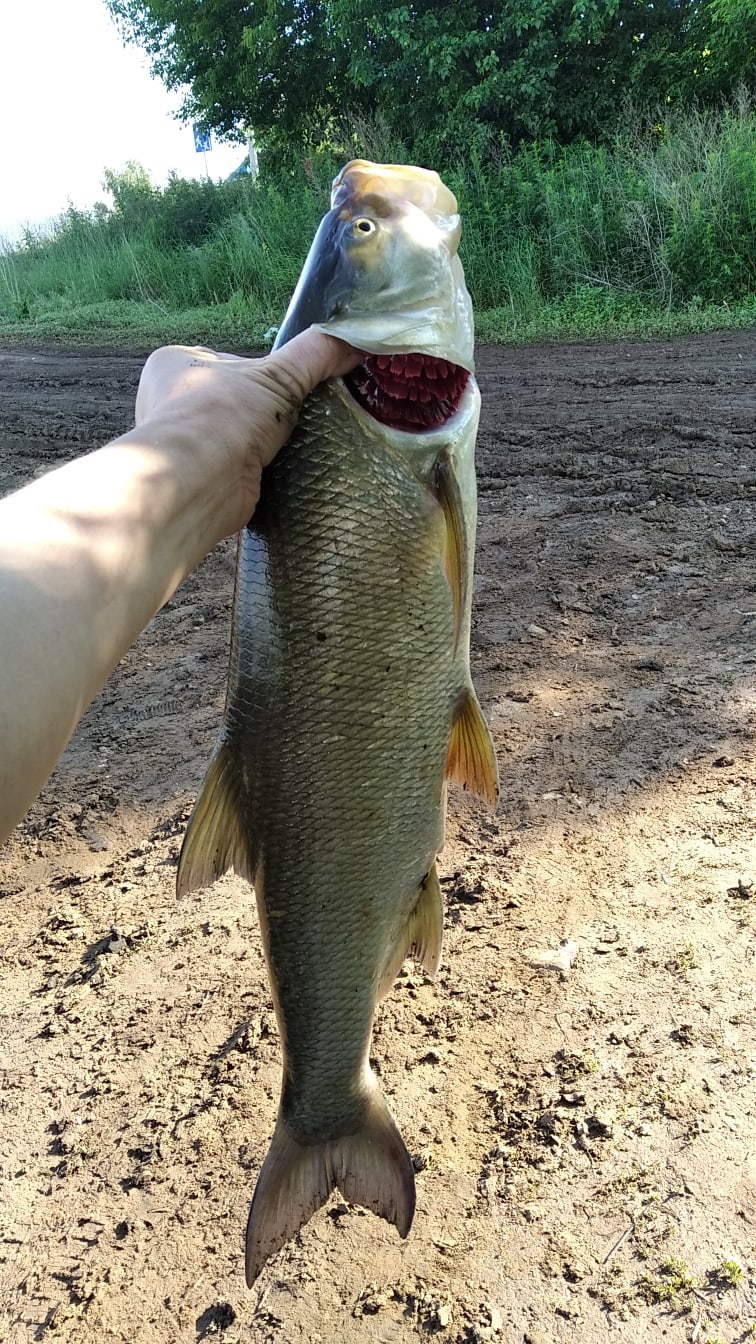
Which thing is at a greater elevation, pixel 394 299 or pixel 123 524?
pixel 394 299

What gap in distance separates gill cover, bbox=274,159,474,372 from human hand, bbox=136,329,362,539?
7 centimetres

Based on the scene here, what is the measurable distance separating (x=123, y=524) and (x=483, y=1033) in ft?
5.76

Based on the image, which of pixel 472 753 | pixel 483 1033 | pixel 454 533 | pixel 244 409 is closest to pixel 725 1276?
pixel 483 1033

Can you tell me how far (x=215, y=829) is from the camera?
66.7 inches

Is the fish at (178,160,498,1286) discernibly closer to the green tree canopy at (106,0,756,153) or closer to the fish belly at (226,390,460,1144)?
the fish belly at (226,390,460,1144)

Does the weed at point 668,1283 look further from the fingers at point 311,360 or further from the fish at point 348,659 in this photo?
the fingers at point 311,360

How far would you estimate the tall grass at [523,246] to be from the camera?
10273 mm

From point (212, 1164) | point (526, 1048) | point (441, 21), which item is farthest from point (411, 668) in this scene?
point (441, 21)

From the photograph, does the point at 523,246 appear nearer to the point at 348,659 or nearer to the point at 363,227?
the point at 363,227

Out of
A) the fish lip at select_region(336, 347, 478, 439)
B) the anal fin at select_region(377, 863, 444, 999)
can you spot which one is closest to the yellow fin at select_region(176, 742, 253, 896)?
the anal fin at select_region(377, 863, 444, 999)

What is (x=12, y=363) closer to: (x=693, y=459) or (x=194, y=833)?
(x=693, y=459)

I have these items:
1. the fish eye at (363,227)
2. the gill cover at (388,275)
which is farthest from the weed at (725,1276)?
the fish eye at (363,227)

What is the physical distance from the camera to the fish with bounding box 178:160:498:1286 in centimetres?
159

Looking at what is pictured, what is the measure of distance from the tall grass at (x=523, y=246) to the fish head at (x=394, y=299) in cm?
880
